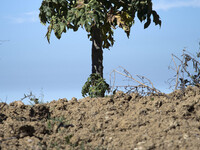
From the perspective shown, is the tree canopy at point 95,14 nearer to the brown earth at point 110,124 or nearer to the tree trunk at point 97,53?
the tree trunk at point 97,53

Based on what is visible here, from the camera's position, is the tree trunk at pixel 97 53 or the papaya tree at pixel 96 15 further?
the tree trunk at pixel 97 53

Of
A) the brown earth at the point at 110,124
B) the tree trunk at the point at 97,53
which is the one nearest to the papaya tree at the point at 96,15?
the tree trunk at the point at 97,53

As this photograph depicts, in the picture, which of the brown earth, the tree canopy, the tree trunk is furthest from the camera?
the tree trunk

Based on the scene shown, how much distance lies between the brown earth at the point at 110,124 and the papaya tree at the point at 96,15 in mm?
2551

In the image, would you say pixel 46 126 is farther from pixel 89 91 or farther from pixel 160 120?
pixel 89 91

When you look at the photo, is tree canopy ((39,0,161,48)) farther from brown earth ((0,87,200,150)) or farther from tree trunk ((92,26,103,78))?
brown earth ((0,87,200,150))

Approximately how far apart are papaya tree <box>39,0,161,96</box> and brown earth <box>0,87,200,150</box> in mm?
2551

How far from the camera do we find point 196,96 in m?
→ 5.68

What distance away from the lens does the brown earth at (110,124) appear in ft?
14.0

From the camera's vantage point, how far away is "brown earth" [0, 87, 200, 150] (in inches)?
168

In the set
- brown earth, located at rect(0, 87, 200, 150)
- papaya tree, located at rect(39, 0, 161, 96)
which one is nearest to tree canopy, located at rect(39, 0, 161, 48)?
papaya tree, located at rect(39, 0, 161, 96)

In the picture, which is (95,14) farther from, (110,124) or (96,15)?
(110,124)

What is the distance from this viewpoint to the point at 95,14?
7.71 m

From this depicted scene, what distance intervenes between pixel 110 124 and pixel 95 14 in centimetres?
380
